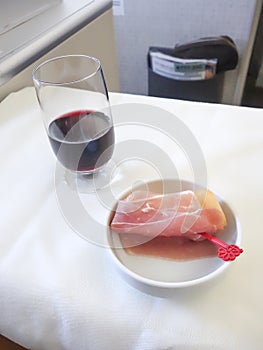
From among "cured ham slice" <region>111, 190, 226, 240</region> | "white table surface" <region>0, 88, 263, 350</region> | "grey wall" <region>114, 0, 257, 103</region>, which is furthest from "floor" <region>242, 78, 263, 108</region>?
"cured ham slice" <region>111, 190, 226, 240</region>

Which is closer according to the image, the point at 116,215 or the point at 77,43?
the point at 116,215

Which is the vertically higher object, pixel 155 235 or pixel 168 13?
pixel 155 235

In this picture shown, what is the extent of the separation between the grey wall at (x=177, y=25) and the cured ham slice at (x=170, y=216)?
3.83 feet

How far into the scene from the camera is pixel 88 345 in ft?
1.13

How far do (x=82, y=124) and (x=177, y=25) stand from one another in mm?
1128

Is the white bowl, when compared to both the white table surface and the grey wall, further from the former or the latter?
the grey wall

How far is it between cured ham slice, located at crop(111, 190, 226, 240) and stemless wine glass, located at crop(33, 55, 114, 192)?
10 centimetres

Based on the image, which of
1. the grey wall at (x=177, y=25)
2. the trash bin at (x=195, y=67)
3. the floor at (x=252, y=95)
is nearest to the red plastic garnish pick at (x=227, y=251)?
the trash bin at (x=195, y=67)

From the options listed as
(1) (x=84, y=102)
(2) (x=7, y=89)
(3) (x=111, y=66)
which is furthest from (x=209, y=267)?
(3) (x=111, y=66)

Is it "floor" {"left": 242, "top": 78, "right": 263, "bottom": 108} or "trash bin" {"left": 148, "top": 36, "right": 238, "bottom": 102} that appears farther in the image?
"floor" {"left": 242, "top": 78, "right": 263, "bottom": 108}

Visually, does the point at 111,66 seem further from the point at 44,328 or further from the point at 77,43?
the point at 44,328

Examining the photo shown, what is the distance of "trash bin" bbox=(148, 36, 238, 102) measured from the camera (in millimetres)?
1292

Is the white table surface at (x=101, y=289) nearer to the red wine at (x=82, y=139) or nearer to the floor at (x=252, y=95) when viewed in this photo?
the red wine at (x=82, y=139)

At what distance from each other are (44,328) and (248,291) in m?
0.22
